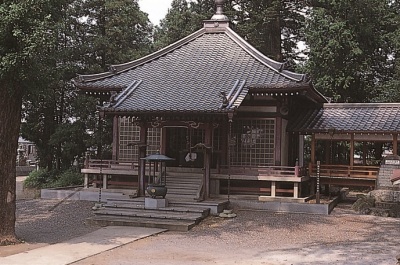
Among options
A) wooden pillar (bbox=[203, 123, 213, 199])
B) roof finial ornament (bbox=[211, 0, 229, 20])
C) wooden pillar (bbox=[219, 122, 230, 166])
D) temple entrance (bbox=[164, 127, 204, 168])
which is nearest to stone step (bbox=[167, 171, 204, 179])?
temple entrance (bbox=[164, 127, 204, 168])

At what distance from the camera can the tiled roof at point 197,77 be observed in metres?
18.2

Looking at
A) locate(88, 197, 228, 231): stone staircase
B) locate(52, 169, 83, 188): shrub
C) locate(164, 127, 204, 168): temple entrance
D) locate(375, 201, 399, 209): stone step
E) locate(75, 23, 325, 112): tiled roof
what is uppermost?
locate(75, 23, 325, 112): tiled roof

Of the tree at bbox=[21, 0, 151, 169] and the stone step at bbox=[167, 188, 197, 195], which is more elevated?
the tree at bbox=[21, 0, 151, 169]

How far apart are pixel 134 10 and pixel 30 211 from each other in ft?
52.1

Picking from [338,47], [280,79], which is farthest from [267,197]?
[338,47]

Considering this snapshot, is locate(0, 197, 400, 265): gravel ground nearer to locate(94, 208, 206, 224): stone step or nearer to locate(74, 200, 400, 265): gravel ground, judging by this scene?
locate(74, 200, 400, 265): gravel ground

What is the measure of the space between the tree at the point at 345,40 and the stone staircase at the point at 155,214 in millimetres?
12691

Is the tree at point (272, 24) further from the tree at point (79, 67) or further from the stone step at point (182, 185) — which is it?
the stone step at point (182, 185)

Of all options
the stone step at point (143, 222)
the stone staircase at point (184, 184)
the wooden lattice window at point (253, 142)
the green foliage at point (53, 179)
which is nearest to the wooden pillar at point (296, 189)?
the wooden lattice window at point (253, 142)

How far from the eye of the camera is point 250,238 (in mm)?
13734

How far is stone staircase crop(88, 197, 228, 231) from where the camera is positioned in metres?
15.2

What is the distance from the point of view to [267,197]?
745 inches

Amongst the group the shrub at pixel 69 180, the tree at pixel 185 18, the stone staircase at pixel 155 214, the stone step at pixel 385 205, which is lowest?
the stone staircase at pixel 155 214

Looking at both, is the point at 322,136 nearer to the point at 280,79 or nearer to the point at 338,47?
the point at 280,79
